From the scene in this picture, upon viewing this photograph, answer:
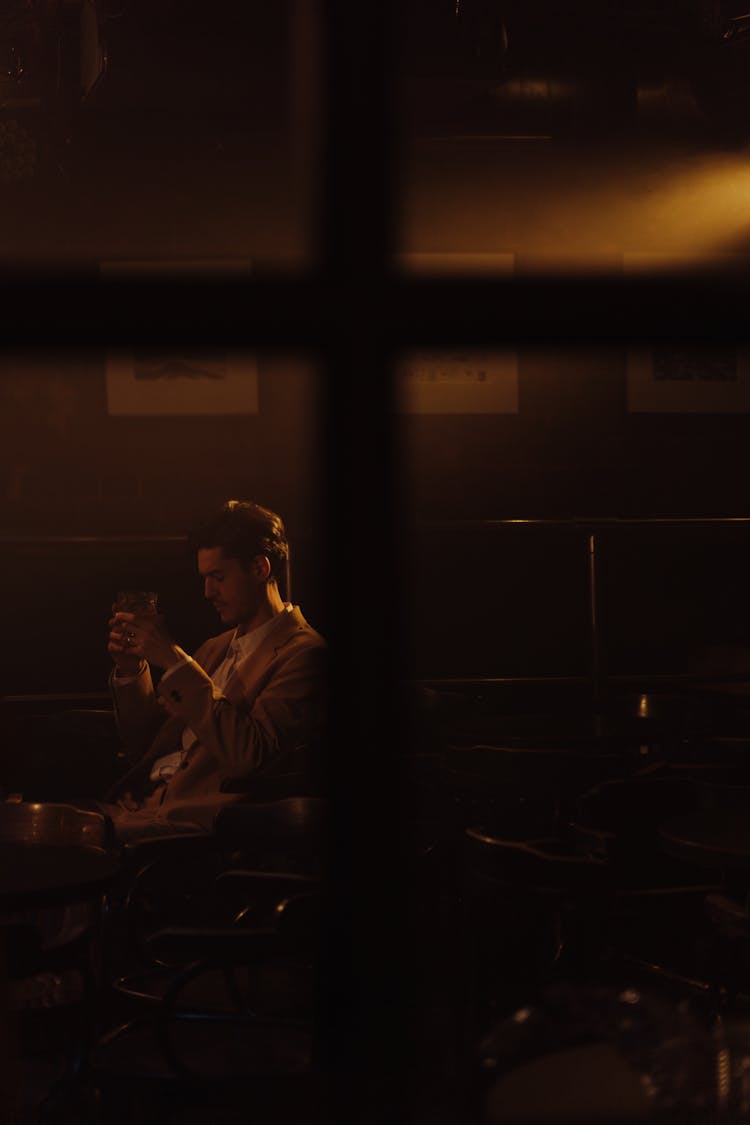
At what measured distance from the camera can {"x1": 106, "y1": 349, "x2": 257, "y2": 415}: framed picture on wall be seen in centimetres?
523

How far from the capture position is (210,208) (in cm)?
536

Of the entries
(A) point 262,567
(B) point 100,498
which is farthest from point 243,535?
(B) point 100,498

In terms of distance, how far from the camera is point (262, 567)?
3.25 m

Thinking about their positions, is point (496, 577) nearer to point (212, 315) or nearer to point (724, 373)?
point (724, 373)

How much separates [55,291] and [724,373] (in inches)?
210

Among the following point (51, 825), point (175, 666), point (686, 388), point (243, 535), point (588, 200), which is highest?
point (588, 200)

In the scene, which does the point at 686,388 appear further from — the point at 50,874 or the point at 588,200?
the point at 50,874

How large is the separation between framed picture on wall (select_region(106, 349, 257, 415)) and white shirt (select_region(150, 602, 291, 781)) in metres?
2.17

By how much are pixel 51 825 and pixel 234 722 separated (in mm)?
529

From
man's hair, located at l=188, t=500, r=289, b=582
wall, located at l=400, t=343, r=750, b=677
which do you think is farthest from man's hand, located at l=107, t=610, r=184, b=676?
wall, located at l=400, t=343, r=750, b=677

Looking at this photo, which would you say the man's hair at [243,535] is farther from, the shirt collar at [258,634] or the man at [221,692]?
the shirt collar at [258,634]

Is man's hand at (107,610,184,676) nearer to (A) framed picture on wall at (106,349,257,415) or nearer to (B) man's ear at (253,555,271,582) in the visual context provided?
(B) man's ear at (253,555,271,582)

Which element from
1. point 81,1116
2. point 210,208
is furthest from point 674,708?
point 210,208

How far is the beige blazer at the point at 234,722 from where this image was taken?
3.01m
